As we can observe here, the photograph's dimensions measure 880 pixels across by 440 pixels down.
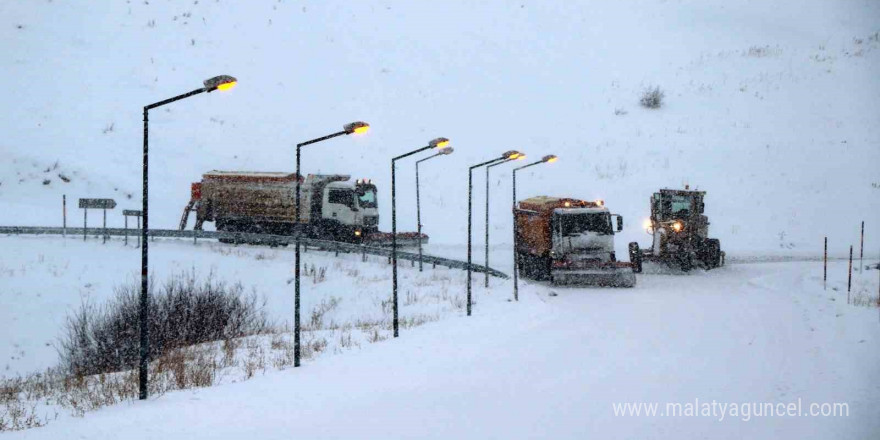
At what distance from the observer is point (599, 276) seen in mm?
29312

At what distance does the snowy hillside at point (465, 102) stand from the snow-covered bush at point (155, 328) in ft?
68.0

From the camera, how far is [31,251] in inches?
1288

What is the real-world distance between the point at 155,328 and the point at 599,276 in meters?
15.7

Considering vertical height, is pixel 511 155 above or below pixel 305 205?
above

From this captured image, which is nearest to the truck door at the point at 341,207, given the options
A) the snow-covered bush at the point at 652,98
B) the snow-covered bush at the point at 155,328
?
the snow-covered bush at the point at 155,328

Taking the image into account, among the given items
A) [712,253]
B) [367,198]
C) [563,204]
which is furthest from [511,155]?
[367,198]

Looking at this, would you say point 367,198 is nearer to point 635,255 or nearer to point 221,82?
point 635,255

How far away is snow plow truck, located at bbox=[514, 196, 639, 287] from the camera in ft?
96.0

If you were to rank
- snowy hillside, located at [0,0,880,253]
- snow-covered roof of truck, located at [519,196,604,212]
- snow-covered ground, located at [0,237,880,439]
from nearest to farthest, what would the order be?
1. snow-covered ground, located at [0,237,880,439]
2. snow-covered roof of truck, located at [519,196,604,212]
3. snowy hillside, located at [0,0,880,253]

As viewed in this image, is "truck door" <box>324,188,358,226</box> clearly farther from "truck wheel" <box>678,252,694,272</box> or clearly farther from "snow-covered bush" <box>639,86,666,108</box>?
"snow-covered bush" <box>639,86,666,108</box>

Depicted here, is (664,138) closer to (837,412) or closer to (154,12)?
(154,12)

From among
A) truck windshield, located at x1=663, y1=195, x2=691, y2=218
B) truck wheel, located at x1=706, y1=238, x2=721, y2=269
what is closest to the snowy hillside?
truck wheel, located at x1=706, y1=238, x2=721, y2=269

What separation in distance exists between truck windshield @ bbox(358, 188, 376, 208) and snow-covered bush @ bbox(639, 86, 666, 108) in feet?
106

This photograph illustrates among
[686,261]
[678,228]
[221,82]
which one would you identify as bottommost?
[686,261]
